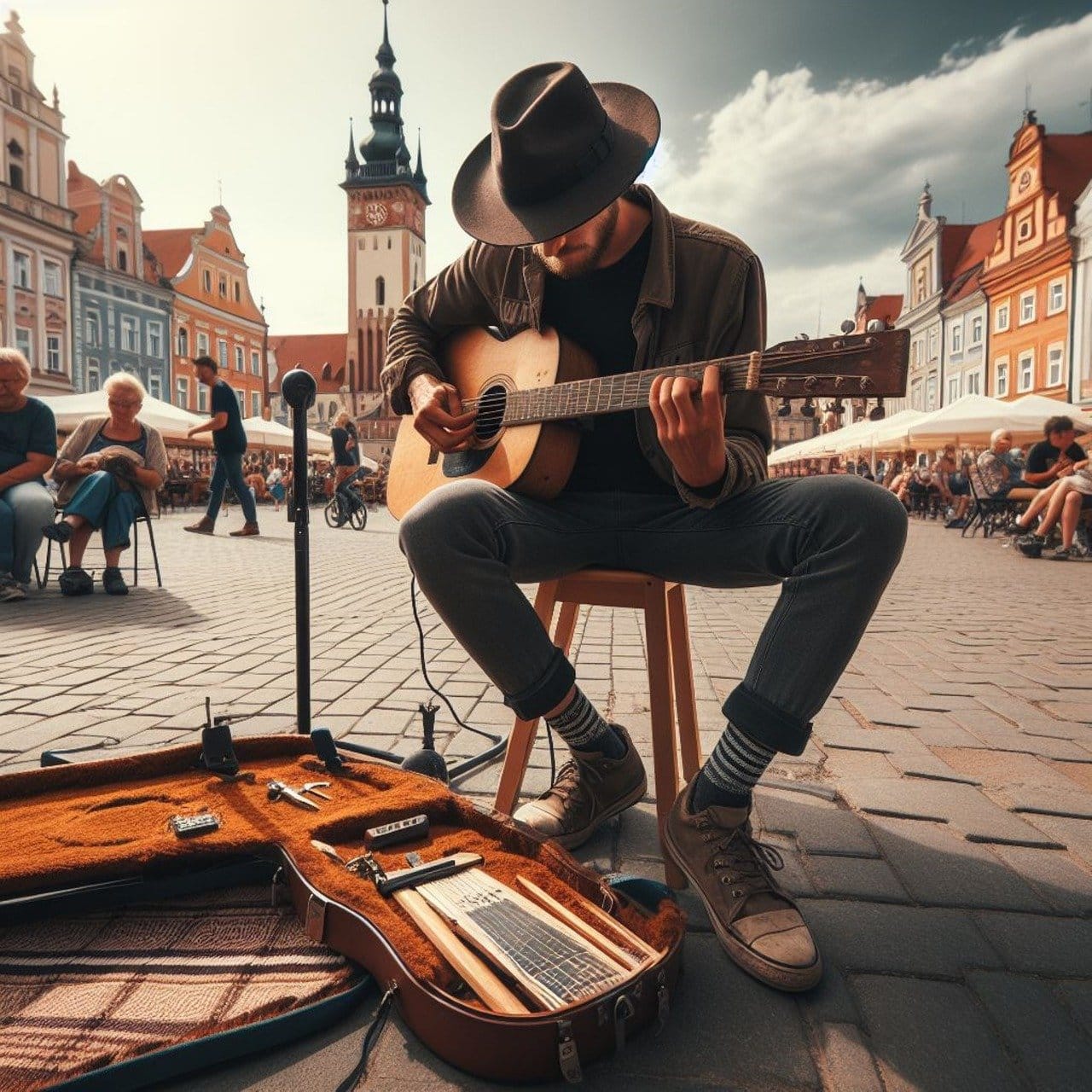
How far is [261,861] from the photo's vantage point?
177 cm

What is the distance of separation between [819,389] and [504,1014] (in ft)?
4.24

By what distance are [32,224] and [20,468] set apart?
112 ft

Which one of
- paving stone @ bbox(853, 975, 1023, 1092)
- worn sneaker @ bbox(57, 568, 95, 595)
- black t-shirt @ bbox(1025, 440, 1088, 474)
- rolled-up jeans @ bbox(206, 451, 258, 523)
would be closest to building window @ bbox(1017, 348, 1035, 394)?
black t-shirt @ bbox(1025, 440, 1088, 474)

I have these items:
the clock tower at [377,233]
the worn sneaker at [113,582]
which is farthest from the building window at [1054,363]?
the clock tower at [377,233]

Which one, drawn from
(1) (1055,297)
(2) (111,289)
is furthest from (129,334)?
(1) (1055,297)

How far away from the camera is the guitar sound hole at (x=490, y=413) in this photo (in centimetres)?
231

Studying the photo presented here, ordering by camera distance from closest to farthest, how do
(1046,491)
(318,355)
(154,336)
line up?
1. (1046,491)
2. (154,336)
3. (318,355)

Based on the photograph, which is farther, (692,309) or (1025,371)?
(1025,371)

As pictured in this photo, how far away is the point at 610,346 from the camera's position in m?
2.20

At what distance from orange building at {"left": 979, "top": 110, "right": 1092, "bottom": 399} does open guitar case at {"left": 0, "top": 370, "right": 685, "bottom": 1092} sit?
3579cm

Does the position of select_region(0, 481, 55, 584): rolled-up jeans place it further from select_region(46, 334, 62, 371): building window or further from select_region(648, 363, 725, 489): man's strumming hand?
select_region(46, 334, 62, 371): building window

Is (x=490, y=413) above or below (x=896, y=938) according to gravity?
above

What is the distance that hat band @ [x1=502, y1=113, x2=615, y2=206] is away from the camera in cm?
198

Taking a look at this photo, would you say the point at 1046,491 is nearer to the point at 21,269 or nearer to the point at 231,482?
the point at 231,482
